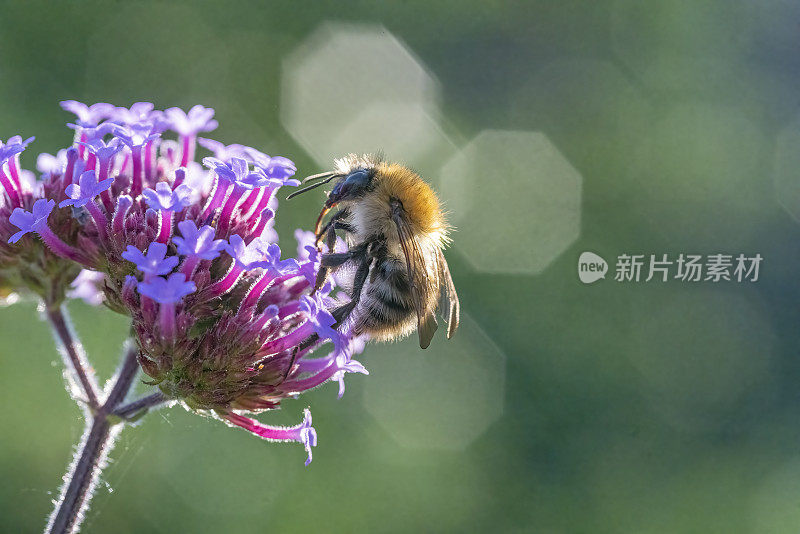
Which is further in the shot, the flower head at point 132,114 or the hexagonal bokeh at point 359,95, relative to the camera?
the hexagonal bokeh at point 359,95

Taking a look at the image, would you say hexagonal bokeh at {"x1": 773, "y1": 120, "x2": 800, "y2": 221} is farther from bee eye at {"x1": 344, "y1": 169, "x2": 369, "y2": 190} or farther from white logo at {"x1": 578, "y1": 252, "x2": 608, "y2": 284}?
bee eye at {"x1": 344, "y1": 169, "x2": 369, "y2": 190}

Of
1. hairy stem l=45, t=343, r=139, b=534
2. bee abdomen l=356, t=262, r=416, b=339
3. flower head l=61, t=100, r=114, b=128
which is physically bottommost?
hairy stem l=45, t=343, r=139, b=534

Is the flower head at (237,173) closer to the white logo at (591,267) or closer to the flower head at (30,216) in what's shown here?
the flower head at (30,216)

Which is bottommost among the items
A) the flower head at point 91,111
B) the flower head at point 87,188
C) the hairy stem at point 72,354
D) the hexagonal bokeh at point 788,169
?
the hairy stem at point 72,354

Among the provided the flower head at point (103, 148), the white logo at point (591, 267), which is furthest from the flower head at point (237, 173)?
the white logo at point (591, 267)

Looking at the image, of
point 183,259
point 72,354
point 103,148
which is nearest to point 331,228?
point 183,259

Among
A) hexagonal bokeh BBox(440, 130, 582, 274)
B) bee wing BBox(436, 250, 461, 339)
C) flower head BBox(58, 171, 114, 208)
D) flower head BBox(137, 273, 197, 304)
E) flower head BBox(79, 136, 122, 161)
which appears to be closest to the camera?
flower head BBox(137, 273, 197, 304)

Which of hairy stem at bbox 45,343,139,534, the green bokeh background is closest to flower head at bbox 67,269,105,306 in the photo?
hairy stem at bbox 45,343,139,534

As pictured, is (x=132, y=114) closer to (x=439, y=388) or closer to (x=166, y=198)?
(x=166, y=198)
